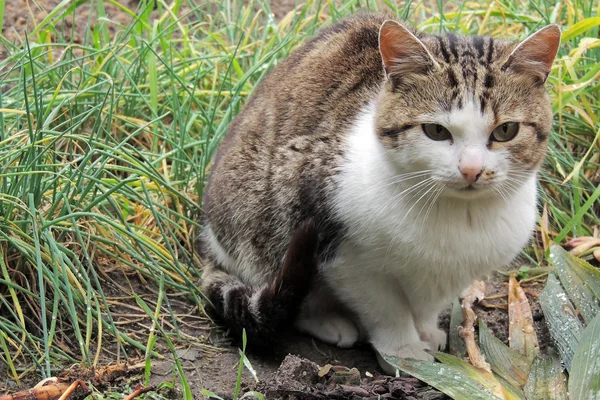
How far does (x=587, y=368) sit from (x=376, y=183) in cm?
73

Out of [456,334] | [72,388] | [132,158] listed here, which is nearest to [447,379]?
[456,334]

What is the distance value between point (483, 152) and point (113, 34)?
2528mm

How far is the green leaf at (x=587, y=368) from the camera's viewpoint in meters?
2.02

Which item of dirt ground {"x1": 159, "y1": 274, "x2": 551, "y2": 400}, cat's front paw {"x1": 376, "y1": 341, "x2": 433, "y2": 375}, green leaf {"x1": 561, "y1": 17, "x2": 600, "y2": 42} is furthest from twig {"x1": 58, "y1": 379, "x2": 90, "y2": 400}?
green leaf {"x1": 561, "y1": 17, "x2": 600, "y2": 42}

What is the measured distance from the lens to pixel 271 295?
241cm

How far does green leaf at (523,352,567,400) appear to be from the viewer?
216 cm

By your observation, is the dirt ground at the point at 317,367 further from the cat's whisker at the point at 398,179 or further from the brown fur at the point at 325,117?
the cat's whisker at the point at 398,179

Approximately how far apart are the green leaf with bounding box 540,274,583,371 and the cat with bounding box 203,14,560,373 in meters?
0.19

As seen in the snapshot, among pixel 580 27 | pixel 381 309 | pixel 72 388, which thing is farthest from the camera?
pixel 580 27

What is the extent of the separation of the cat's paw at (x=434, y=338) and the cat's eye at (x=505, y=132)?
0.80 meters

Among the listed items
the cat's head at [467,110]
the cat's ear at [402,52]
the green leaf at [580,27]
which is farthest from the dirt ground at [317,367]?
the green leaf at [580,27]

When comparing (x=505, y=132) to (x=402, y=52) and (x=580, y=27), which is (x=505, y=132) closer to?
(x=402, y=52)

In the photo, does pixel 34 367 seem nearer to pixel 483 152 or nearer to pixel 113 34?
pixel 483 152

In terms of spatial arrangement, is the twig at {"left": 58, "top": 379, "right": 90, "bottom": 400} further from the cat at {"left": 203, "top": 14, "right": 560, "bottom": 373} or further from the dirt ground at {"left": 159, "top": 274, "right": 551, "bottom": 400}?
the cat at {"left": 203, "top": 14, "right": 560, "bottom": 373}
